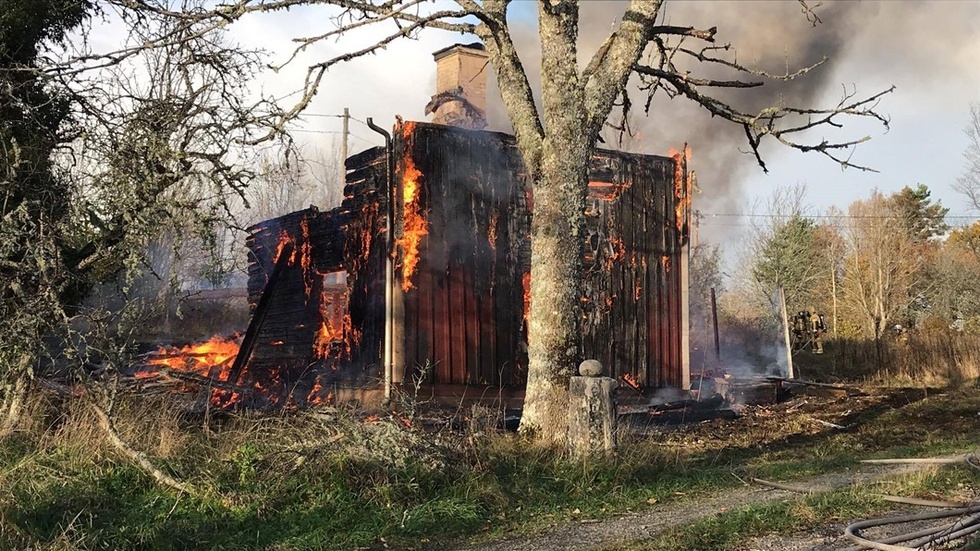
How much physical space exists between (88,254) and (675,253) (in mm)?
9388

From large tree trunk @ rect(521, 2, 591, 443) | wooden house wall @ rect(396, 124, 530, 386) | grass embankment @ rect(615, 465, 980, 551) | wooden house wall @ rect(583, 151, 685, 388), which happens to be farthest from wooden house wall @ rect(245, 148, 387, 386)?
grass embankment @ rect(615, 465, 980, 551)

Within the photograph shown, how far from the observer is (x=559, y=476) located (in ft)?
23.6

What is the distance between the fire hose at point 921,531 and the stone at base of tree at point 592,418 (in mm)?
2547

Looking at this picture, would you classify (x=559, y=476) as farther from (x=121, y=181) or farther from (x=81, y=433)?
(x=121, y=181)

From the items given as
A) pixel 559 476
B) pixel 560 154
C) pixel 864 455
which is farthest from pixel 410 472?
pixel 864 455

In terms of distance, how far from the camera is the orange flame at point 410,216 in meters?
11.6

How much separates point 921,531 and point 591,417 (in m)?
3.12

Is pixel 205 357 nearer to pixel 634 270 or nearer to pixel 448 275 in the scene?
pixel 448 275

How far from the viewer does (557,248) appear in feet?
28.6

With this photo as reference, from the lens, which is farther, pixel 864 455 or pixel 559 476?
pixel 864 455

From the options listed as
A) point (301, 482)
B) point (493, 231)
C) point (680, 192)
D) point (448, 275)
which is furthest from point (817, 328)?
point (301, 482)

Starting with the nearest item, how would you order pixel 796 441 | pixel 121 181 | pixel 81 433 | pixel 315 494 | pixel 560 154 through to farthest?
pixel 315 494 → pixel 81 433 → pixel 121 181 → pixel 560 154 → pixel 796 441

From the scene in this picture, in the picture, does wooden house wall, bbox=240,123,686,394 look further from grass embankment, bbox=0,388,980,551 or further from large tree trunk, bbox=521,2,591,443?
grass embankment, bbox=0,388,980,551

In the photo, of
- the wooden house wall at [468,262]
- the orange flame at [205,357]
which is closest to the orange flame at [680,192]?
the wooden house wall at [468,262]
